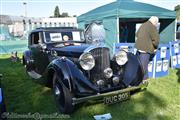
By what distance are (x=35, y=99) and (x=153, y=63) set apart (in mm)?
3591

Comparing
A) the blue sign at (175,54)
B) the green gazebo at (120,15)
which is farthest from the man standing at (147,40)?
the green gazebo at (120,15)

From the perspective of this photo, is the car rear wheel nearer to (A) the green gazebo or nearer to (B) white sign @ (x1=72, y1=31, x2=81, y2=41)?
(B) white sign @ (x1=72, y1=31, x2=81, y2=41)

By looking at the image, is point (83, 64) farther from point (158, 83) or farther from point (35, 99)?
point (158, 83)

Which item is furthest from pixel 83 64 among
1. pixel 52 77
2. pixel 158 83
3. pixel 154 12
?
pixel 154 12

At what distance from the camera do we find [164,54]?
7473 mm

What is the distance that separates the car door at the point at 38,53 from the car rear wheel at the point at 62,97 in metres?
1.05

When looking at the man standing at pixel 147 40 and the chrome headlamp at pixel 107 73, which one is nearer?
the chrome headlamp at pixel 107 73

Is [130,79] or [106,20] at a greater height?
[106,20]

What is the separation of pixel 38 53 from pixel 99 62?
6.77ft

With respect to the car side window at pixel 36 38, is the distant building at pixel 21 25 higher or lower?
higher

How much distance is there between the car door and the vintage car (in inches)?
1.1

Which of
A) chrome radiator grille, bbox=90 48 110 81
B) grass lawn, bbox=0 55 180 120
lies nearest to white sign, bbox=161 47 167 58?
grass lawn, bbox=0 55 180 120

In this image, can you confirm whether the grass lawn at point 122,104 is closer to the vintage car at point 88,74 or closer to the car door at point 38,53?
the vintage car at point 88,74

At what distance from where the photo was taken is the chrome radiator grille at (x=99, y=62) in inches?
187
